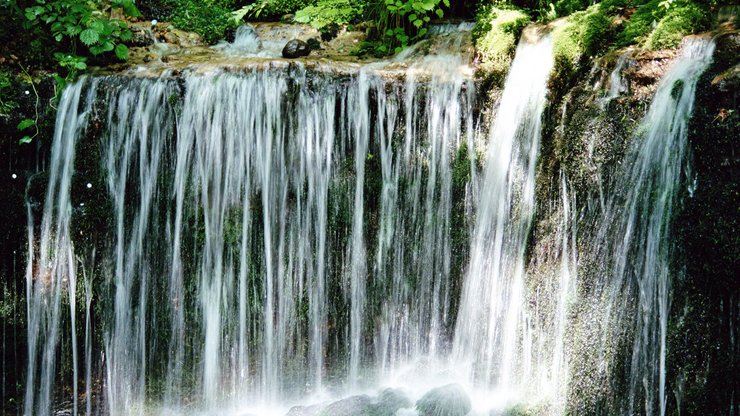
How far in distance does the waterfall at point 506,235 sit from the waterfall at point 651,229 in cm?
91

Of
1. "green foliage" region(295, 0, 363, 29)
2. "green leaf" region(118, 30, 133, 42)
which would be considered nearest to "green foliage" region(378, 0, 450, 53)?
"green foliage" region(295, 0, 363, 29)

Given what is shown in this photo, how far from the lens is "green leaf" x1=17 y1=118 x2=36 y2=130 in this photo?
5.78 metres

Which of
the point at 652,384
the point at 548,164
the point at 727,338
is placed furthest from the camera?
the point at 548,164

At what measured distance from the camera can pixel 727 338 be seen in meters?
3.75

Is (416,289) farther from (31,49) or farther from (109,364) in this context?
(31,49)

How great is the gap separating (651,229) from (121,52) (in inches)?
218

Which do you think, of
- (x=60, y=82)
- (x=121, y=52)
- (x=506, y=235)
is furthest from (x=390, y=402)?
(x=121, y=52)

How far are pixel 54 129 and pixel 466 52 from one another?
4181mm

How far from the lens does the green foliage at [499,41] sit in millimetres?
5727

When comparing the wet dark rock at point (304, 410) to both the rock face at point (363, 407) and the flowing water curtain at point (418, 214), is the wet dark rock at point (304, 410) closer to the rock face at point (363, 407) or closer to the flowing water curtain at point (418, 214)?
the rock face at point (363, 407)

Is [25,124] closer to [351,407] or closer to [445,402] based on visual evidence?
[351,407]

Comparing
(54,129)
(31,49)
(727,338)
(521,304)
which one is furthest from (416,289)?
(31,49)

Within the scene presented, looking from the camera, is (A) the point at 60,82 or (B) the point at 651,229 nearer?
(B) the point at 651,229

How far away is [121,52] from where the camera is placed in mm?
6551
